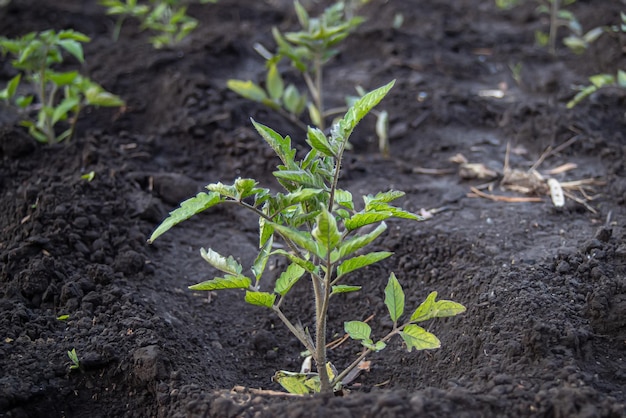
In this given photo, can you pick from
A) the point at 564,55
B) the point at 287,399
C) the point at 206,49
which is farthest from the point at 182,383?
the point at 564,55

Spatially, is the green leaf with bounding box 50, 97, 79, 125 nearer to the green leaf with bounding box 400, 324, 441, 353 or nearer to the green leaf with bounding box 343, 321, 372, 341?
the green leaf with bounding box 343, 321, 372, 341

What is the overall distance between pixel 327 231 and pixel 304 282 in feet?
3.81

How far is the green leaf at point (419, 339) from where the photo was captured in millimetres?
1869

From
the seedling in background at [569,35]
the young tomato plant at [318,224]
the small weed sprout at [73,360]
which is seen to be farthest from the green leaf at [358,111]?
the seedling in background at [569,35]

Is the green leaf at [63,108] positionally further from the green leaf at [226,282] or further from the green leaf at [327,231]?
the green leaf at [327,231]

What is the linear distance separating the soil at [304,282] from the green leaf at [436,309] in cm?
21

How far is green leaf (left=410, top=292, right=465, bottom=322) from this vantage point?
191cm

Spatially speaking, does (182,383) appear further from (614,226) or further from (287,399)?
(614,226)

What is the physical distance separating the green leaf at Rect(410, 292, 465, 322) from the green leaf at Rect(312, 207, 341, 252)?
1.19 feet

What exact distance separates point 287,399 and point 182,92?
8.95ft

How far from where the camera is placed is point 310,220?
6.46 ft

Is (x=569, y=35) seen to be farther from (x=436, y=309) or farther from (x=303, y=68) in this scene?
(x=436, y=309)

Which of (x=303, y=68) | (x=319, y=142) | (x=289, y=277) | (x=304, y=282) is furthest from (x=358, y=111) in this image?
(x=303, y=68)

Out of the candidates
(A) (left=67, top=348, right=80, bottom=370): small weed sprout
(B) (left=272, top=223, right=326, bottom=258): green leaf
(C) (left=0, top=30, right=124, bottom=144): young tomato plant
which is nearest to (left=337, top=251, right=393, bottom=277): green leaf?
(B) (left=272, top=223, right=326, bottom=258): green leaf
